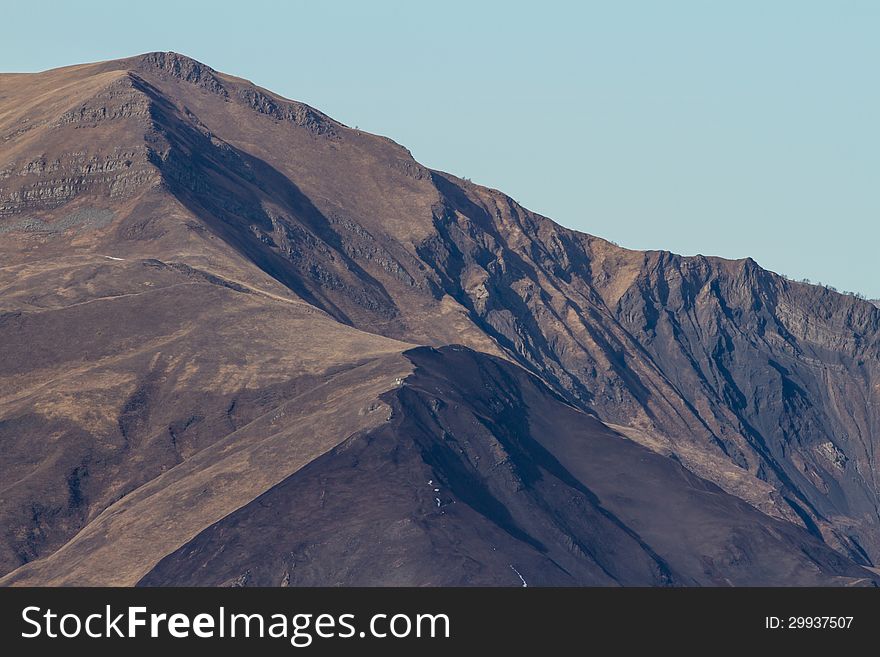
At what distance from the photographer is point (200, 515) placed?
17162cm

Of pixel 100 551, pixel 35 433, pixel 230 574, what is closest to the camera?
pixel 230 574

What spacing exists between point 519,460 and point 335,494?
29446mm

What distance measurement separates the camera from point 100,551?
170 meters

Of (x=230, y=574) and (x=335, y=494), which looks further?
(x=335, y=494)

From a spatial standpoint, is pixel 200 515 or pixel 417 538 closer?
pixel 417 538

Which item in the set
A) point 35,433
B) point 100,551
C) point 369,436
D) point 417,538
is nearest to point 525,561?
point 417,538
